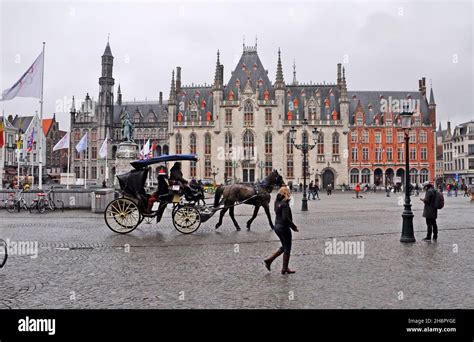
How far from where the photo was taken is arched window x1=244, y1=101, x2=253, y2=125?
63.5m

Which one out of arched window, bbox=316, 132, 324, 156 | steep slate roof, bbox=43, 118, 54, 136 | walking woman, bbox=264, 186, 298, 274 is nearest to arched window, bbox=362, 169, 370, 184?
arched window, bbox=316, 132, 324, 156

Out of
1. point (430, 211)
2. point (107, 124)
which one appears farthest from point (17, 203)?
point (107, 124)

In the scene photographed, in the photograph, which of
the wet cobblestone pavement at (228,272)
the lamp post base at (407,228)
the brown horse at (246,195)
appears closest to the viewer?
the wet cobblestone pavement at (228,272)

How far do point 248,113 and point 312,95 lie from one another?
10.4 metres

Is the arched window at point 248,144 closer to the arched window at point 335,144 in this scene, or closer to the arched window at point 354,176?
the arched window at point 335,144

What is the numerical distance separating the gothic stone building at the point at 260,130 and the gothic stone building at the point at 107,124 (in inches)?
480

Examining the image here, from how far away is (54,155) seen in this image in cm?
9025

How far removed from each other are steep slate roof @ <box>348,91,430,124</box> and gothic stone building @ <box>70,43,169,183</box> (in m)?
32.7

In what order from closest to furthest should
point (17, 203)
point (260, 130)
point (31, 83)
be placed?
point (31, 83), point (17, 203), point (260, 130)

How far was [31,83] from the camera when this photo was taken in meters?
20.7

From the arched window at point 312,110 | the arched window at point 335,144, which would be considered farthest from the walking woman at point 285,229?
the arched window at point 335,144

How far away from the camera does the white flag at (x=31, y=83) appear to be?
19922 mm

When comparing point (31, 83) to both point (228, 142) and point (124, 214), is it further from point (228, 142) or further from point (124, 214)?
point (228, 142)
